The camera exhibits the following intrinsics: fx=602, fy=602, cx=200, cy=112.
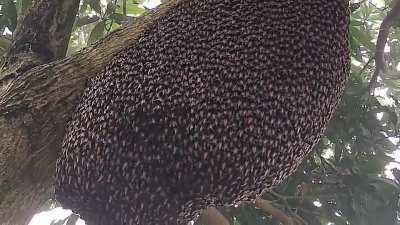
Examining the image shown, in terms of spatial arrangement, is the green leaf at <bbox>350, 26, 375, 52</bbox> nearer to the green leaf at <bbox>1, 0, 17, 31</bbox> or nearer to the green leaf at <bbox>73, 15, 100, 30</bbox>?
the green leaf at <bbox>73, 15, 100, 30</bbox>

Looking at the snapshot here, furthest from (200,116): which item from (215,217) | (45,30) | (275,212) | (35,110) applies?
(275,212)

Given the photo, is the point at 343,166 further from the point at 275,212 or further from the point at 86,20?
the point at 86,20

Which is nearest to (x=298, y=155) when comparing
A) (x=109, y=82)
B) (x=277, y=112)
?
(x=277, y=112)

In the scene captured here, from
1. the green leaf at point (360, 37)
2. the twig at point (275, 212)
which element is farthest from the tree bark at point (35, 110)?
the green leaf at point (360, 37)

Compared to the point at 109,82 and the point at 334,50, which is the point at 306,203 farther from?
the point at 109,82

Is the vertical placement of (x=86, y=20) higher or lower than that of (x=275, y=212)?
higher

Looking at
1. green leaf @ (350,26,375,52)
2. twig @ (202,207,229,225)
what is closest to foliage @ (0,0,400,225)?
green leaf @ (350,26,375,52)
